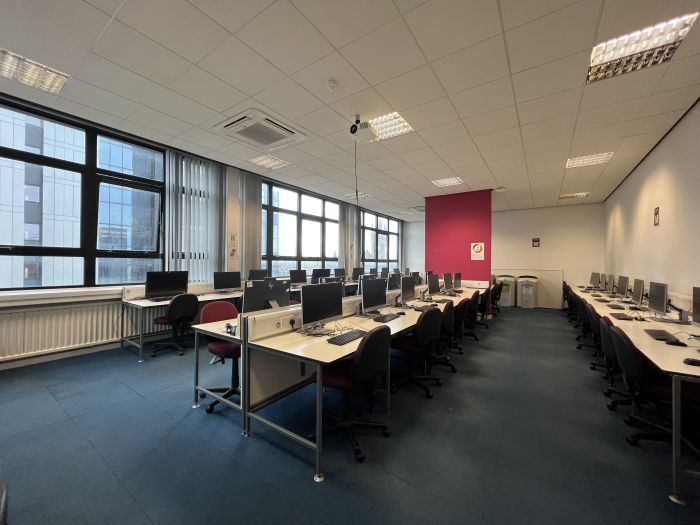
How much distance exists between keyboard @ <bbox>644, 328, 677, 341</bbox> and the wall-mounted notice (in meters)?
4.28

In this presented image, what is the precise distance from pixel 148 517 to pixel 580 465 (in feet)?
9.02

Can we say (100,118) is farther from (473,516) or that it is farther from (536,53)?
(473,516)

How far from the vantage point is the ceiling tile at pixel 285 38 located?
2189 millimetres

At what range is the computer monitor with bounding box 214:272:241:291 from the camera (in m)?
5.40

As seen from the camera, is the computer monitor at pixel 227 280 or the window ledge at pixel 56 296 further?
the computer monitor at pixel 227 280

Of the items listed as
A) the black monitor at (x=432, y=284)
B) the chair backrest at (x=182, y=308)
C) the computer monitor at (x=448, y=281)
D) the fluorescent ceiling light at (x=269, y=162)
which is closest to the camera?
the chair backrest at (x=182, y=308)

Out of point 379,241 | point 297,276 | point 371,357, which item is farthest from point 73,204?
point 379,241

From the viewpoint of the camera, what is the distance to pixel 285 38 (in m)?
2.41

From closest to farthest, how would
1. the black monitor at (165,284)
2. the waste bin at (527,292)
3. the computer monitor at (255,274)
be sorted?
the black monitor at (165,284), the computer monitor at (255,274), the waste bin at (527,292)

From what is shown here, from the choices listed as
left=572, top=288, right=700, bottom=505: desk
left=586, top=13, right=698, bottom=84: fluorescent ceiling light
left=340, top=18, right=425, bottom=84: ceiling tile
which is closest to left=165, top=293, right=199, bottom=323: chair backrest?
left=340, top=18, right=425, bottom=84: ceiling tile

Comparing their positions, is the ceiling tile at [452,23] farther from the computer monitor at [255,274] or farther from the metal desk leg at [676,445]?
the computer monitor at [255,274]

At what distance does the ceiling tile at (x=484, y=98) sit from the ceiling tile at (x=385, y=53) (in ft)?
2.60

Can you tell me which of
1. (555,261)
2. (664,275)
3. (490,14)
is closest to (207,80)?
(490,14)

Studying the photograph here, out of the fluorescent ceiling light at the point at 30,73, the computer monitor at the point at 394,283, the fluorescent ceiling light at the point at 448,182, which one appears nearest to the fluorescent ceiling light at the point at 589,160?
the fluorescent ceiling light at the point at 448,182
